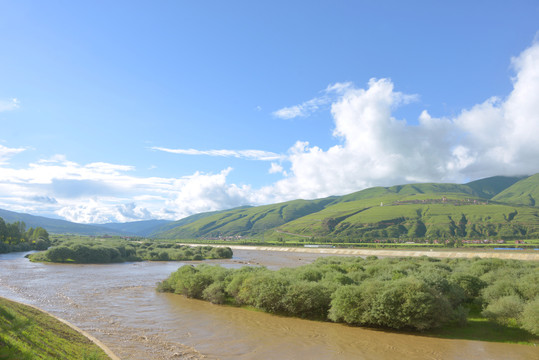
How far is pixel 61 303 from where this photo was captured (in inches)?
1651

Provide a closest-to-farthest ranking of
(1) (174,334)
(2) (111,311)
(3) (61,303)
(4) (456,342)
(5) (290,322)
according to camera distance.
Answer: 1. (4) (456,342)
2. (1) (174,334)
3. (5) (290,322)
4. (2) (111,311)
5. (3) (61,303)

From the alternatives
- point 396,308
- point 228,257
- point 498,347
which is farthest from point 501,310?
point 228,257

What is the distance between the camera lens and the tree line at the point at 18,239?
127812mm

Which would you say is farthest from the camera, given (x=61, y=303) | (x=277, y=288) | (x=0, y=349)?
(x=61, y=303)

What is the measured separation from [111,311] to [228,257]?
3955 inches

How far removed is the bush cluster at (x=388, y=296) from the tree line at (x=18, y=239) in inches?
4739

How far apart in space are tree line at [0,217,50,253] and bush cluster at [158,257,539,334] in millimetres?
120363

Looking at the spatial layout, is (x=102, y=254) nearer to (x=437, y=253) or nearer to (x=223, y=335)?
(x=223, y=335)

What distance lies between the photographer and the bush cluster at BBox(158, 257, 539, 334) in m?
27.3

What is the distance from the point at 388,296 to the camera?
27.8m

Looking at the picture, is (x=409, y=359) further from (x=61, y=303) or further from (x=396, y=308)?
(x=61, y=303)

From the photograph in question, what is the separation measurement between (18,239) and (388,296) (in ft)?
528

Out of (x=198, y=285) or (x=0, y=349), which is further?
(x=198, y=285)

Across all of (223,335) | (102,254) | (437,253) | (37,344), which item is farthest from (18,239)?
(437,253)
